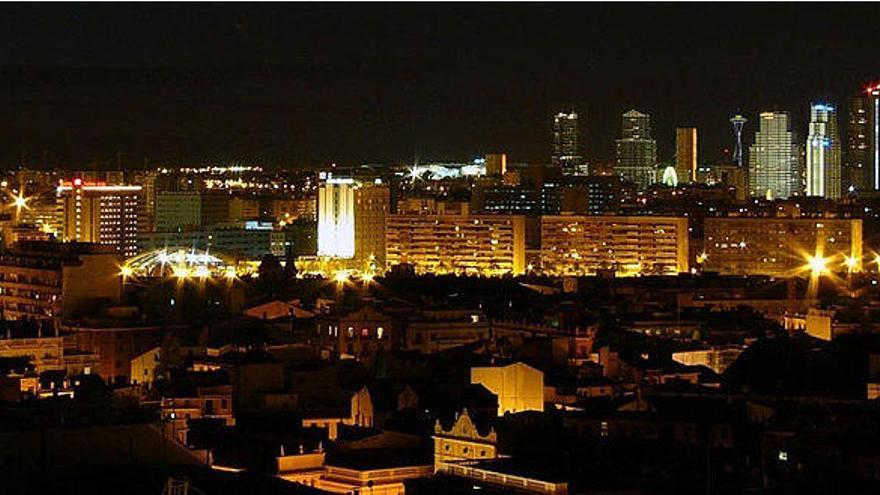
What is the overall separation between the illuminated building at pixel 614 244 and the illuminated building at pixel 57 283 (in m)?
19.0

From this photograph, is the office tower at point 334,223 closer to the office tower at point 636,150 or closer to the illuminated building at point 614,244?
the illuminated building at point 614,244

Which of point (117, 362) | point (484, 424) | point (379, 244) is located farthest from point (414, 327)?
point (379, 244)

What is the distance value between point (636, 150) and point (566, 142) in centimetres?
→ 498

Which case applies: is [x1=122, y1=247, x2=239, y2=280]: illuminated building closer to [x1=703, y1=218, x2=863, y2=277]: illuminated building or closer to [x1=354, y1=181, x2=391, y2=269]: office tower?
[x1=354, y1=181, x2=391, y2=269]: office tower

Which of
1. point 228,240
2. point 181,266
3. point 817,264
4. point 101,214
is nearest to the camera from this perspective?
point 181,266

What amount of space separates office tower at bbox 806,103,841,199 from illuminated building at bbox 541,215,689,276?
25125 millimetres

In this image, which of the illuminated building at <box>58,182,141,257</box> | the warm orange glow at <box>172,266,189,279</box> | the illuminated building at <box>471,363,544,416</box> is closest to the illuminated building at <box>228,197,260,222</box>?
the illuminated building at <box>58,182,141,257</box>

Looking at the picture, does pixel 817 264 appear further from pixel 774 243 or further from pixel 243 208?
pixel 243 208

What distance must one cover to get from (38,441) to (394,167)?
61.0 m

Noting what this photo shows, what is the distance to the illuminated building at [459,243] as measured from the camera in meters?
44.1

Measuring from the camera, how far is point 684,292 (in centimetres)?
3128

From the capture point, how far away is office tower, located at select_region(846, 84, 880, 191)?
6819 cm

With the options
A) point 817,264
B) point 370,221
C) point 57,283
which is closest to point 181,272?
point 57,283

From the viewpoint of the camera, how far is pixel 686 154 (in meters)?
72.8
